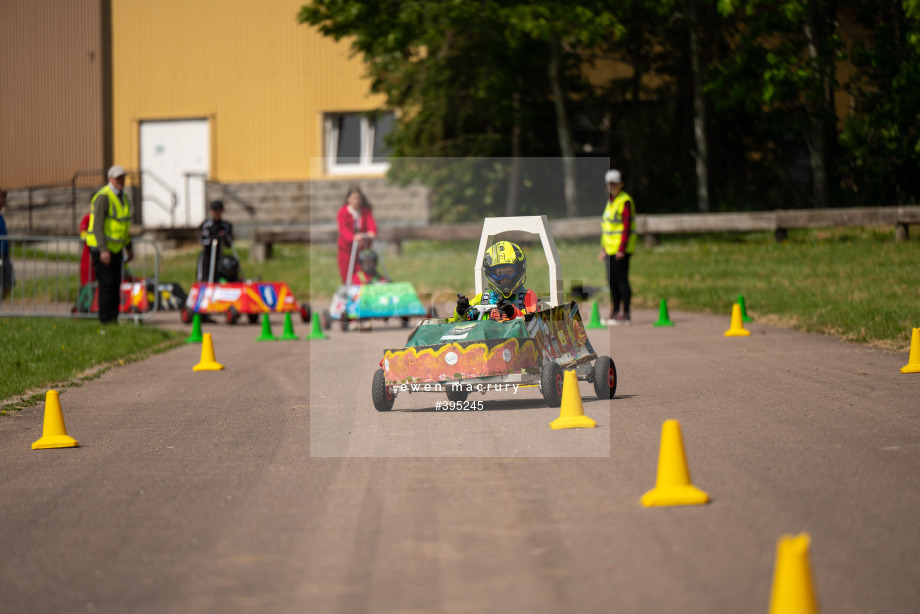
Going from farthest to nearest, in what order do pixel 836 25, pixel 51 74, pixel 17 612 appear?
1. pixel 51 74
2. pixel 836 25
3. pixel 17 612

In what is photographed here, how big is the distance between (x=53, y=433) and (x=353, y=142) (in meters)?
29.3

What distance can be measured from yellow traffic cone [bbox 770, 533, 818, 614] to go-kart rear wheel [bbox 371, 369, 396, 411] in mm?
5970

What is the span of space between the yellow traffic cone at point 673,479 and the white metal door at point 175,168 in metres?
33.2

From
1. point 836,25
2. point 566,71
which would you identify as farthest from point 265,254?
point 836,25

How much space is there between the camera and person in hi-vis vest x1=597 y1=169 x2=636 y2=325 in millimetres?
18594

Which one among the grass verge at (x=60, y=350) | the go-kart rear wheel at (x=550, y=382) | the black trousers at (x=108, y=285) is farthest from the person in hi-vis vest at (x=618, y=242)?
the go-kart rear wheel at (x=550, y=382)

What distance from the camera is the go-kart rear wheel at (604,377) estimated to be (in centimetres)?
1040

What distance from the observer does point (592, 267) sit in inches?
1061

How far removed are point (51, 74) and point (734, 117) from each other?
19852 mm

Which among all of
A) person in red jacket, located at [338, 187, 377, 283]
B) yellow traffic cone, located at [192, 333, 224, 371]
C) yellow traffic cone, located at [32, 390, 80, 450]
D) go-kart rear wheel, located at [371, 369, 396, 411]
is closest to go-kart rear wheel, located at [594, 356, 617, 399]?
go-kart rear wheel, located at [371, 369, 396, 411]

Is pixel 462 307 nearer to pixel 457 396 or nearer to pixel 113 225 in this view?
pixel 457 396

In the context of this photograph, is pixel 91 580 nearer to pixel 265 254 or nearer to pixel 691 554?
pixel 691 554

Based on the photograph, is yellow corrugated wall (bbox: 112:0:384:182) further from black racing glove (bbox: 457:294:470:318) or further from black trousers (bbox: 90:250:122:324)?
black racing glove (bbox: 457:294:470:318)

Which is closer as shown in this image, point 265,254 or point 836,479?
point 836,479
